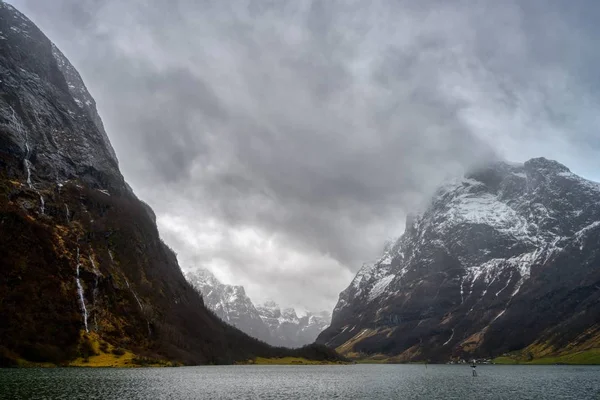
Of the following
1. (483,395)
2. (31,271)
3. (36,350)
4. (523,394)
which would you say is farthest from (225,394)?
(31,271)

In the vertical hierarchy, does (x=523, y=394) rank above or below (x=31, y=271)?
below

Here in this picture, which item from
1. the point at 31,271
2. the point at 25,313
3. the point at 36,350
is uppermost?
the point at 31,271

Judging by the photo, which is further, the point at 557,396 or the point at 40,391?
the point at 557,396

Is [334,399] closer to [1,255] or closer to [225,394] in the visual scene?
[225,394]

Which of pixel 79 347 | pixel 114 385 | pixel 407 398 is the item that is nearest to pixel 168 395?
pixel 114 385

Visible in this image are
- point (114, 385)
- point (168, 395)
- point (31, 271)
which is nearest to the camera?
point (168, 395)

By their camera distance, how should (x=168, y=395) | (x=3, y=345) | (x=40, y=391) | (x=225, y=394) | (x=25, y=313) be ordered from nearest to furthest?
(x=40, y=391)
(x=168, y=395)
(x=225, y=394)
(x=3, y=345)
(x=25, y=313)

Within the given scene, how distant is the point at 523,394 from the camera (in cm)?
9512

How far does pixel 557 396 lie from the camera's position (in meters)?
89.6

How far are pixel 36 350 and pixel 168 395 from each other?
109m

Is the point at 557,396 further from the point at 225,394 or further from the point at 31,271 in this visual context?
the point at 31,271

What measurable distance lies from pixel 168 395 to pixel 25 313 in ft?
417

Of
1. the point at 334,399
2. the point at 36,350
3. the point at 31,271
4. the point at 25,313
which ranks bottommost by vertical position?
the point at 334,399

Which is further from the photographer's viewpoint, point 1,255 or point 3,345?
point 1,255
